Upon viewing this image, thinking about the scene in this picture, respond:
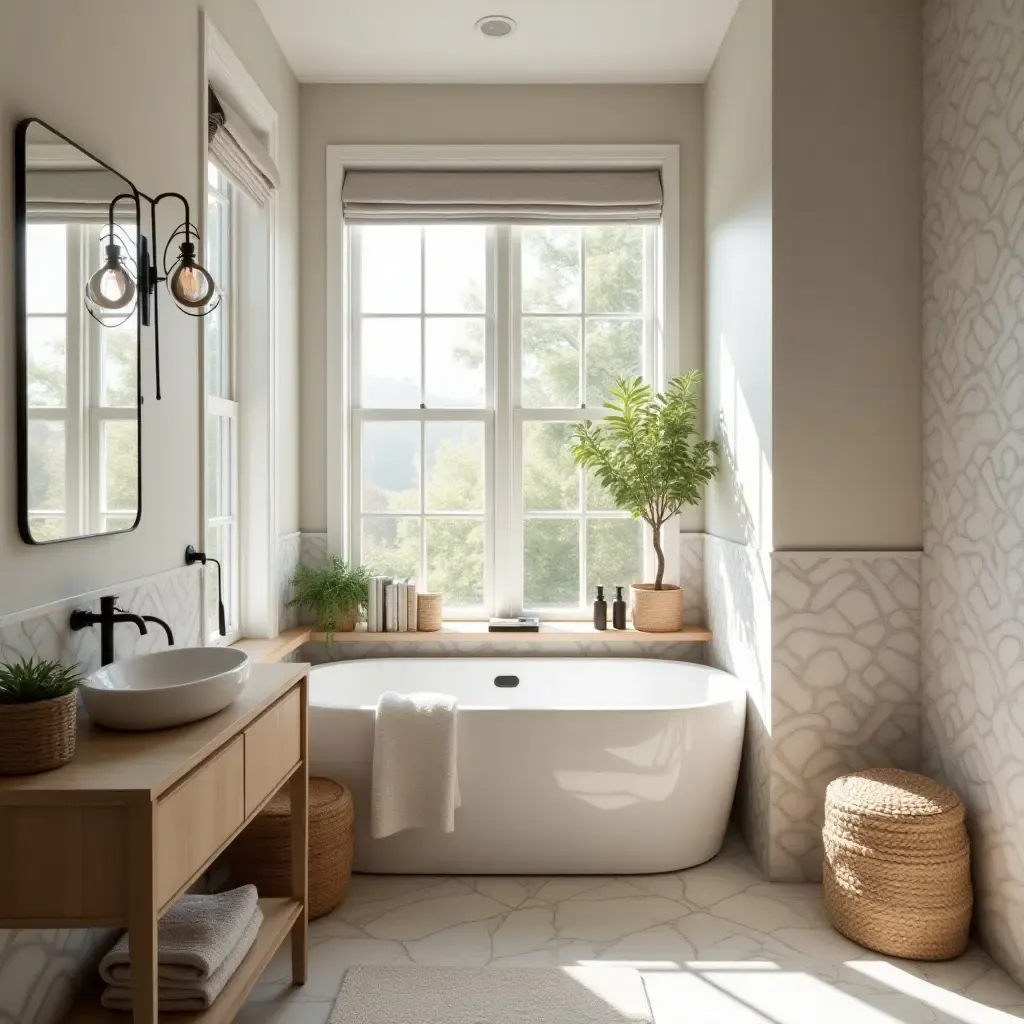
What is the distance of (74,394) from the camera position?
1.99 m

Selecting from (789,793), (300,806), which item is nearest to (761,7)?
(789,793)

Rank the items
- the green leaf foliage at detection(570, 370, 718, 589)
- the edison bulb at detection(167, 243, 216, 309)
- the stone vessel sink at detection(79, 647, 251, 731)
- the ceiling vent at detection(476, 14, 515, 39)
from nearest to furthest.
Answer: the stone vessel sink at detection(79, 647, 251, 731) → the edison bulb at detection(167, 243, 216, 309) → the ceiling vent at detection(476, 14, 515, 39) → the green leaf foliage at detection(570, 370, 718, 589)

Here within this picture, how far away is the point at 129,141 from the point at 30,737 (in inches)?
61.2

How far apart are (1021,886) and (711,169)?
2.86m

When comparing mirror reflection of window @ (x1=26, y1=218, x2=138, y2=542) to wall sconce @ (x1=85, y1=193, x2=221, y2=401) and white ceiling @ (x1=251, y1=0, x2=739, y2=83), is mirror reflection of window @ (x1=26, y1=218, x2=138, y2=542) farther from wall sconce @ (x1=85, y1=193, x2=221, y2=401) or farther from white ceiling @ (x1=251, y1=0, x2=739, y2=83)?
white ceiling @ (x1=251, y1=0, x2=739, y2=83)

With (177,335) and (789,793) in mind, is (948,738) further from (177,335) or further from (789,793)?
(177,335)

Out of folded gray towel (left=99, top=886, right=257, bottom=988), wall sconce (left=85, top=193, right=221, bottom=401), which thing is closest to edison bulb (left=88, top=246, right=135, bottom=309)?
wall sconce (left=85, top=193, right=221, bottom=401)

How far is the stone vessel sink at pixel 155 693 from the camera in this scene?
1670 millimetres

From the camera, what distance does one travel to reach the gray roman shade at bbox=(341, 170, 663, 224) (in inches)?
154

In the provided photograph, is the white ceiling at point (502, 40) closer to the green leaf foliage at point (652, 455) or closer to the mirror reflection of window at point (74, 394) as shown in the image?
the green leaf foliage at point (652, 455)

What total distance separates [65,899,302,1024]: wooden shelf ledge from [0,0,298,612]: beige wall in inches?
34.0

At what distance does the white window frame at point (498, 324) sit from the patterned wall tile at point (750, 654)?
1.52 ft

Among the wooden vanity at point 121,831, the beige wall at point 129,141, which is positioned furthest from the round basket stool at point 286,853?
the wooden vanity at point 121,831

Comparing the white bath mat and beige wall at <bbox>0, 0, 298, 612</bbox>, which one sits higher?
beige wall at <bbox>0, 0, 298, 612</bbox>
